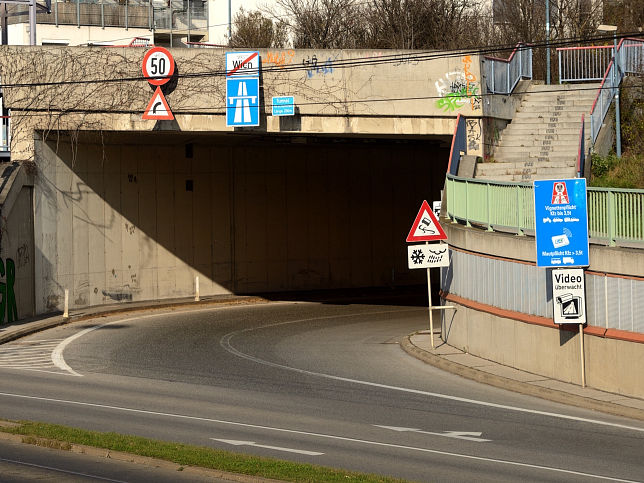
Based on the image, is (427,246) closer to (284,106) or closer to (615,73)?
(284,106)

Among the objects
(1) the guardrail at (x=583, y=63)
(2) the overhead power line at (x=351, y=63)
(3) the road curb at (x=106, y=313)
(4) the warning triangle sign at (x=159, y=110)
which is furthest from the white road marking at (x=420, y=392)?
(1) the guardrail at (x=583, y=63)

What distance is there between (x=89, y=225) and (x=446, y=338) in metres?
13.6

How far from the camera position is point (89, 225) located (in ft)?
109

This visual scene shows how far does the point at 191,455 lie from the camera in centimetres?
1235

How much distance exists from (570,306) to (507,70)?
15.0 metres

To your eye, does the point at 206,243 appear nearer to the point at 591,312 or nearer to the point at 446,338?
the point at 446,338

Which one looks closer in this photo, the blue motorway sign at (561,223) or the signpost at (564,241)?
the signpost at (564,241)

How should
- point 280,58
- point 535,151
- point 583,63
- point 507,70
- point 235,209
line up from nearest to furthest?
point 535,151
point 280,58
point 507,70
point 583,63
point 235,209

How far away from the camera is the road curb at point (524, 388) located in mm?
16906

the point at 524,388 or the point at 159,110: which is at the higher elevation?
the point at 159,110

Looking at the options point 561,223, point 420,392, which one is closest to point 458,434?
point 420,392

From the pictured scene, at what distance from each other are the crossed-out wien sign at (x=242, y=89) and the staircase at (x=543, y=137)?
22.6ft

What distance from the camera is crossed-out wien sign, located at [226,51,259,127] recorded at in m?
30.6

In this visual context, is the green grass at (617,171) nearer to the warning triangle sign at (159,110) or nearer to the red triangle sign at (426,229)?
the red triangle sign at (426,229)
